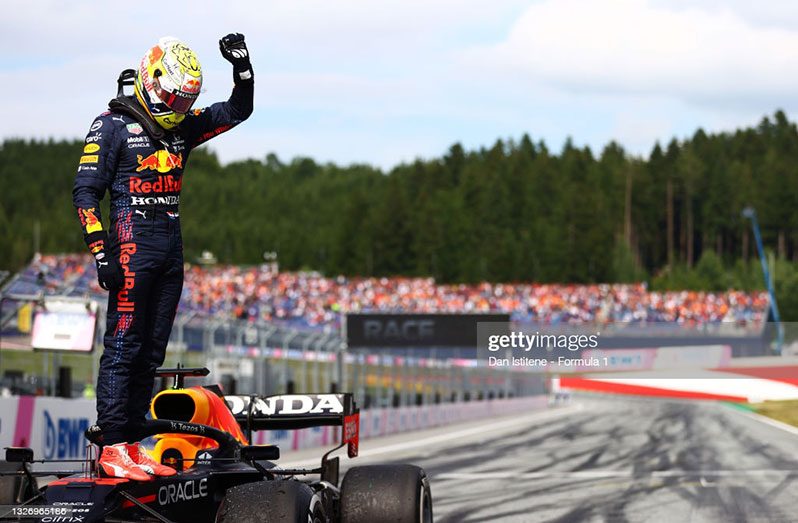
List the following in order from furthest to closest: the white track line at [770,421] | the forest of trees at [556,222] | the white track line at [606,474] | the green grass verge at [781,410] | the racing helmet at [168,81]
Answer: the forest of trees at [556,222] < the green grass verge at [781,410] < the white track line at [770,421] < the white track line at [606,474] < the racing helmet at [168,81]

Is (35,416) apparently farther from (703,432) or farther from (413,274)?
(413,274)

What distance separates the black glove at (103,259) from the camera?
5809 mm

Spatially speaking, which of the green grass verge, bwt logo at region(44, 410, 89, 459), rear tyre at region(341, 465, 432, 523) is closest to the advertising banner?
the green grass verge

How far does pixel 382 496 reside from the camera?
22.0ft

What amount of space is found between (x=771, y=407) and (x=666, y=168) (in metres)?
126

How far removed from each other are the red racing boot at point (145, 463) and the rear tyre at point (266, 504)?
340 millimetres

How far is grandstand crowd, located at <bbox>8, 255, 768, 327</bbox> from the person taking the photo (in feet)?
247

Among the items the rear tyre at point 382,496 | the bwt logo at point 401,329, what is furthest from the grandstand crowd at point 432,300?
the rear tyre at point 382,496

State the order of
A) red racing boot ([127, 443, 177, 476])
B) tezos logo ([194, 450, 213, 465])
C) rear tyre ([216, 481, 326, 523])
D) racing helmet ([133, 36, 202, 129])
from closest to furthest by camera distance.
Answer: rear tyre ([216, 481, 326, 523]), red racing boot ([127, 443, 177, 476]), racing helmet ([133, 36, 202, 129]), tezos logo ([194, 450, 213, 465])

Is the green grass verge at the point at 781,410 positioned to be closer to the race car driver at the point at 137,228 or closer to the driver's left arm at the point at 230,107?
the driver's left arm at the point at 230,107

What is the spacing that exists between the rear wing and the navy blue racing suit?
1.62m

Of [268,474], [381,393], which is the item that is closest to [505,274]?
[381,393]

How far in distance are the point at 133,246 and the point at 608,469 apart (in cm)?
1181

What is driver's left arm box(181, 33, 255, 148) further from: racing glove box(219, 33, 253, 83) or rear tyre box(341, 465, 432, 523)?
rear tyre box(341, 465, 432, 523)
